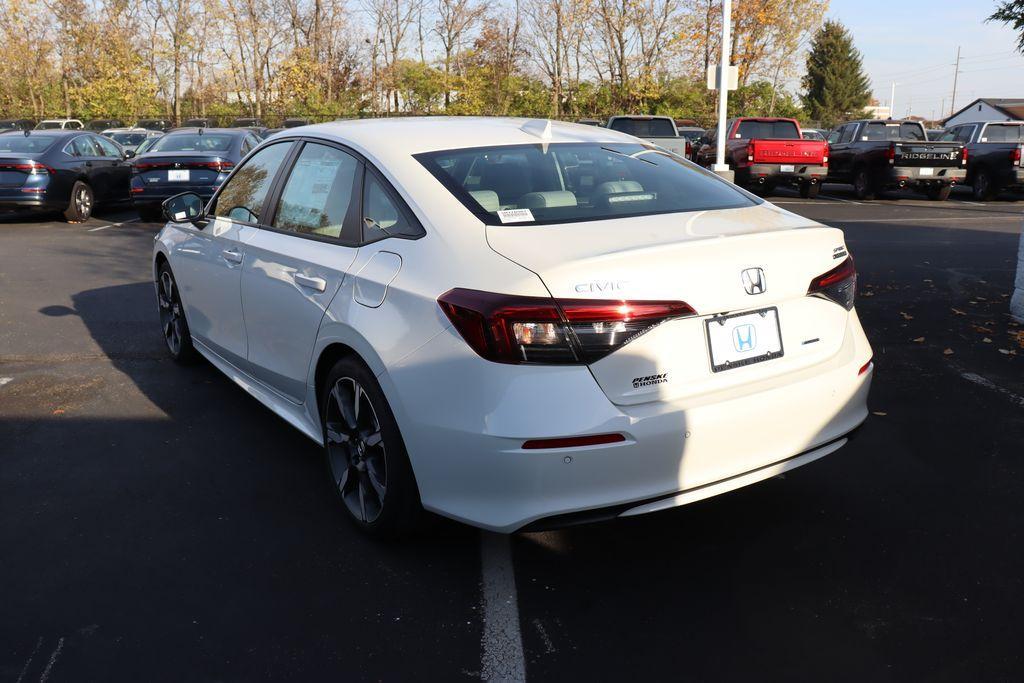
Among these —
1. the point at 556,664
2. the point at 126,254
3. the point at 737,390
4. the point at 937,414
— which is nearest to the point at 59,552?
the point at 556,664

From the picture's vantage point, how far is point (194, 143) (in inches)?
586

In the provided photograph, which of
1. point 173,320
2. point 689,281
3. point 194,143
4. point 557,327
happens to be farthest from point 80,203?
point 689,281

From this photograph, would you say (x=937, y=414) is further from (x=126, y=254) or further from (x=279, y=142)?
(x=126, y=254)

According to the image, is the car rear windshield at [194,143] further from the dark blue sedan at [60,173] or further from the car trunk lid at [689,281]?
the car trunk lid at [689,281]

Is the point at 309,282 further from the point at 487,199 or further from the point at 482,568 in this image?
the point at 482,568

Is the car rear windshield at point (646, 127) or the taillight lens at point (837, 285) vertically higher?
the car rear windshield at point (646, 127)

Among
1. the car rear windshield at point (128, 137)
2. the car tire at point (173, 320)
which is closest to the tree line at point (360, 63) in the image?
the car rear windshield at point (128, 137)

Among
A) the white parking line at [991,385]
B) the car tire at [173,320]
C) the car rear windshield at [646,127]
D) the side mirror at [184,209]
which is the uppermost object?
the car rear windshield at [646,127]

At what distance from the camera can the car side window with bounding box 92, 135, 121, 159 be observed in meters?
16.3

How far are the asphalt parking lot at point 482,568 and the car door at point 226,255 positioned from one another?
44cm

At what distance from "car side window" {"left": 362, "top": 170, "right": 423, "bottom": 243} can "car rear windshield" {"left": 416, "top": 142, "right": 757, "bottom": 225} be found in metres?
0.19

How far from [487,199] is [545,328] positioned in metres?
0.82

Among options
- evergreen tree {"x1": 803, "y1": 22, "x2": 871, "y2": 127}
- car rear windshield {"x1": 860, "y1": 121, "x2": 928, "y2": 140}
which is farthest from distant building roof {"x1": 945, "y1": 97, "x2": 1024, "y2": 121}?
car rear windshield {"x1": 860, "y1": 121, "x2": 928, "y2": 140}

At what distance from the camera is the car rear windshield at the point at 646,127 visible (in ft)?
70.6
